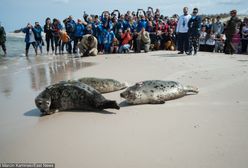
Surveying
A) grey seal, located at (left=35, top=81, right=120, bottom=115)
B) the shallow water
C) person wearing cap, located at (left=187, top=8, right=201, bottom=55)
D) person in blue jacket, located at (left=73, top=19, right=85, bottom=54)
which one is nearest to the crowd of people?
person in blue jacket, located at (left=73, top=19, right=85, bottom=54)

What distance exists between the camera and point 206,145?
3.61 m

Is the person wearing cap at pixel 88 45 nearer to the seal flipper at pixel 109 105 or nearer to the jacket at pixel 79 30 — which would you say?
the jacket at pixel 79 30

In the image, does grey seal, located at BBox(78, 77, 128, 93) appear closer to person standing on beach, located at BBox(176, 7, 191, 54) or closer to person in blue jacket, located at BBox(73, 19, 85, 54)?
person standing on beach, located at BBox(176, 7, 191, 54)

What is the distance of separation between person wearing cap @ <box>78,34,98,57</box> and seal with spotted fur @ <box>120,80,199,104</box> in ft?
29.7

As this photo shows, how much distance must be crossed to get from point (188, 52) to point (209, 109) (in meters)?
8.79

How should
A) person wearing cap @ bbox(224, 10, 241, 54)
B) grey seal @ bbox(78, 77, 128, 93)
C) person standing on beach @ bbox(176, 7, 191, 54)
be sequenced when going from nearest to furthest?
grey seal @ bbox(78, 77, 128, 93) < person standing on beach @ bbox(176, 7, 191, 54) < person wearing cap @ bbox(224, 10, 241, 54)

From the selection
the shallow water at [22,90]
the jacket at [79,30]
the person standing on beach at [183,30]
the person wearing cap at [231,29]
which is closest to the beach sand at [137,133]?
the shallow water at [22,90]

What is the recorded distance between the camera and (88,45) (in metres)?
15.0

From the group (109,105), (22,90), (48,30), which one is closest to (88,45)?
(48,30)

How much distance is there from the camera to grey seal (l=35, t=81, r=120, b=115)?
5.21 m

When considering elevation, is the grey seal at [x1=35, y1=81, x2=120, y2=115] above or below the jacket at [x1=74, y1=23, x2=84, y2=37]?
below

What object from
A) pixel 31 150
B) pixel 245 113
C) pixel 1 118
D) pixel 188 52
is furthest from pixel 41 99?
pixel 188 52

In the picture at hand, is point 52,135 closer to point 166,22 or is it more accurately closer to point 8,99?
point 8,99

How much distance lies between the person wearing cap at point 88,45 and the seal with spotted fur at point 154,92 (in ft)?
29.7
